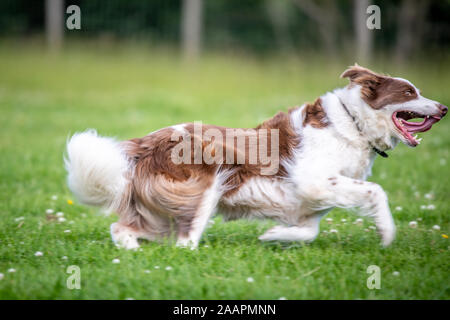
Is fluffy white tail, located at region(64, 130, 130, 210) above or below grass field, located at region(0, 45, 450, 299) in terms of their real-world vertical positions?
above

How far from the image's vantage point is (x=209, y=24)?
16.3m

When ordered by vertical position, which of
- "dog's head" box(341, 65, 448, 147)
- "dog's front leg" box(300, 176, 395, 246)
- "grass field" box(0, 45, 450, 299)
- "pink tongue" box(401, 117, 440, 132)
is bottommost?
"grass field" box(0, 45, 450, 299)

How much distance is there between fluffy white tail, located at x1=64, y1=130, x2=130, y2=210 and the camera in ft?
12.9

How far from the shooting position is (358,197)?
402 cm

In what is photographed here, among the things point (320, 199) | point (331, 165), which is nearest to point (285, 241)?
point (320, 199)

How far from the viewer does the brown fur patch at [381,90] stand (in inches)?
163

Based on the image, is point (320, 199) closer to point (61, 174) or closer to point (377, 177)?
point (377, 177)

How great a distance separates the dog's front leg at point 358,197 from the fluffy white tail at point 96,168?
150 cm

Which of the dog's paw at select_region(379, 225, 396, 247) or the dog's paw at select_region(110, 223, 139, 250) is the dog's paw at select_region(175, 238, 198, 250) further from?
the dog's paw at select_region(379, 225, 396, 247)

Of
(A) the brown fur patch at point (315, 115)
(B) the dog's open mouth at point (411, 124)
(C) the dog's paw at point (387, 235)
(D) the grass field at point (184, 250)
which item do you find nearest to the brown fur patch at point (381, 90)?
(B) the dog's open mouth at point (411, 124)

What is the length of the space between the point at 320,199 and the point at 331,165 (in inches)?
11.3

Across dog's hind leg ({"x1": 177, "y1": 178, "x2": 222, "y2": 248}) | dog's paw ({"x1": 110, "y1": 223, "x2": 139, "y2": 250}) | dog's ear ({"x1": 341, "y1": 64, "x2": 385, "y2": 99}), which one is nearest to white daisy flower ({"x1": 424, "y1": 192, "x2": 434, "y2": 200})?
dog's ear ({"x1": 341, "y1": 64, "x2": 385, "y2": 99})

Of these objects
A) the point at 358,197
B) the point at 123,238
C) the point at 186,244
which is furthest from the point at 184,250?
the point at 358,197

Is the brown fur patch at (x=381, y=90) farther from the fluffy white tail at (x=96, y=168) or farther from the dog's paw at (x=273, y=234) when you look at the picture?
the fluffy white tail at (x=96, y=168)
